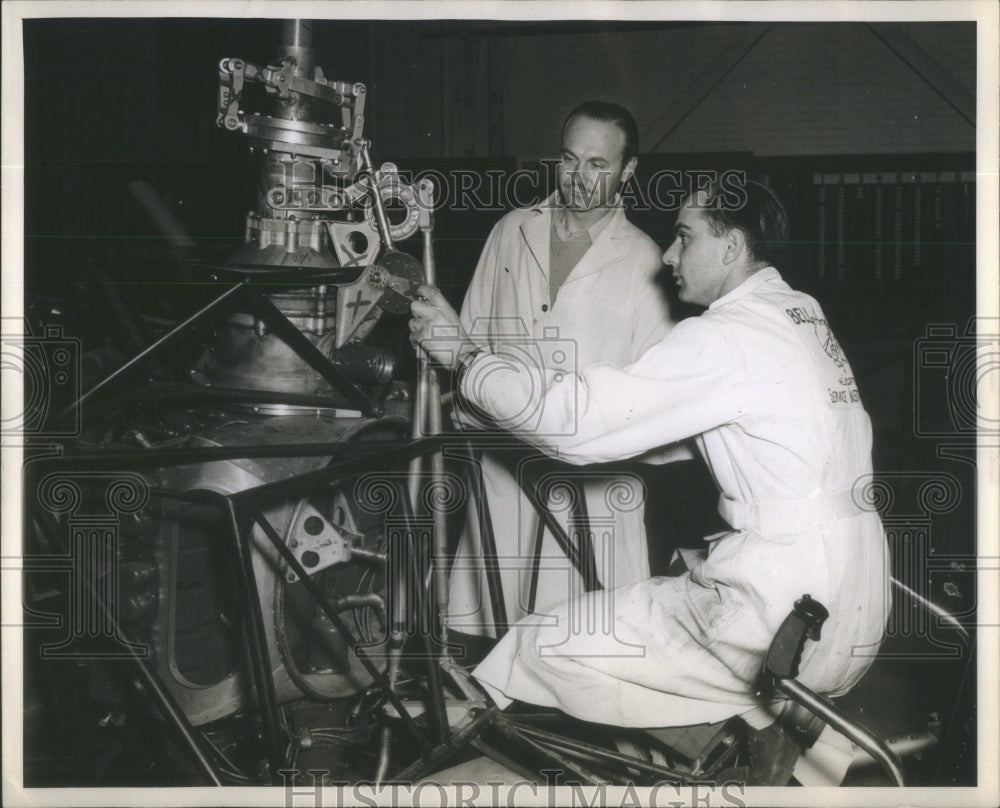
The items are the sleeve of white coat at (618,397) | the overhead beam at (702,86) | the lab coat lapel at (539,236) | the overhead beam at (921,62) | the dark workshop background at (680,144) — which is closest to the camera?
the sleeve of white coat at (618,397)

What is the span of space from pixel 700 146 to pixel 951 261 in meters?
0.73

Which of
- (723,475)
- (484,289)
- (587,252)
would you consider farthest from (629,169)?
(723,475)

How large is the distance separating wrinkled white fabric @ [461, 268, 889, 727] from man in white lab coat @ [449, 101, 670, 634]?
1.30 ft

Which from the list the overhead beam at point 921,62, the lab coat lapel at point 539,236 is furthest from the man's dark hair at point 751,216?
the overhead beam at point 921,62

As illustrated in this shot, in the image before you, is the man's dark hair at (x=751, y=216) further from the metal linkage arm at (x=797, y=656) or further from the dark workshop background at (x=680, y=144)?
the metal linkage arm at (x=797, y=656)

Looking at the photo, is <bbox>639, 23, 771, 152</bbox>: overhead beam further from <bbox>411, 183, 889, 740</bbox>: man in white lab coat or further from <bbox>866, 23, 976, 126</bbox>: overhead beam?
<bbox>411, 183, 889, 740</bbox>: man in white lab coat

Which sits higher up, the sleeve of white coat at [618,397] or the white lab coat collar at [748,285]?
the white lab coat collar at [748,285]

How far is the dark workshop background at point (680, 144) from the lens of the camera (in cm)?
157

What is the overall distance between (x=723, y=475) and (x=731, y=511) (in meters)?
0.06

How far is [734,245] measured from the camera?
53.9 inches

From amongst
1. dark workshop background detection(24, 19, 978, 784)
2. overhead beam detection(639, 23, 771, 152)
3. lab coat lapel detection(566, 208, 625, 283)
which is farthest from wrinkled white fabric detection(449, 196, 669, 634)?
overhead beam detection(639, 23, 771, 152)

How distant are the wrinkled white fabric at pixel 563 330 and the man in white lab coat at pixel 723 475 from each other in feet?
1.30

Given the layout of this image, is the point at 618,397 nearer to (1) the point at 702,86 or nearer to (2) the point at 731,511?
(2) the point at 731,511

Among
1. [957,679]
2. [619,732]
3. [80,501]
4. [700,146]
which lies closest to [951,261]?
[700,146]
